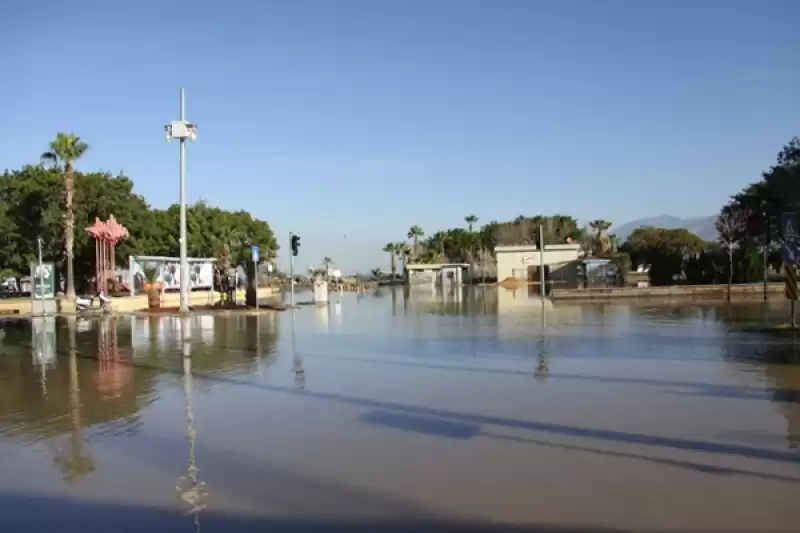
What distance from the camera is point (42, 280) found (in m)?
32.8

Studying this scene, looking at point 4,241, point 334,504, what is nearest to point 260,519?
point 334,504

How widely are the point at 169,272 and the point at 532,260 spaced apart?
44.7 meters

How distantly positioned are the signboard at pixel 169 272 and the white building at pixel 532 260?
37786mm

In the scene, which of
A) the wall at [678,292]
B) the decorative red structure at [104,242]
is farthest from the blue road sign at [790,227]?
the decorative red structure at [104,242]

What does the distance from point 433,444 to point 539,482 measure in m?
1.71

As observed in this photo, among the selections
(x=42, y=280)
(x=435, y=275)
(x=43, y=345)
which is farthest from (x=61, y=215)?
(x=435, y=275)

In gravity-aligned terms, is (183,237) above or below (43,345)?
above

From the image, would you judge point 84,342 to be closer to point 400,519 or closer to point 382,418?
point 382,418

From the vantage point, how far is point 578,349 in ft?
52.7

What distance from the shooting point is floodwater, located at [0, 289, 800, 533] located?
5723mm

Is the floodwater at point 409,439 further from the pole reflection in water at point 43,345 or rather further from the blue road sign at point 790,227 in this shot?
the blue road sign at point 790,227

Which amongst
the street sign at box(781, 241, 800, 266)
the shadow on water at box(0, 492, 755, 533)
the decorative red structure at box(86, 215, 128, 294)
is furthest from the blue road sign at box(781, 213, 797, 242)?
the decorative red structure at box(86, 215, 128, 294)

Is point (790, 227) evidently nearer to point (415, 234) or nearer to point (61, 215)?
point (61, 215)

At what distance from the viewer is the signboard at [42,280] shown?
3244 cm
